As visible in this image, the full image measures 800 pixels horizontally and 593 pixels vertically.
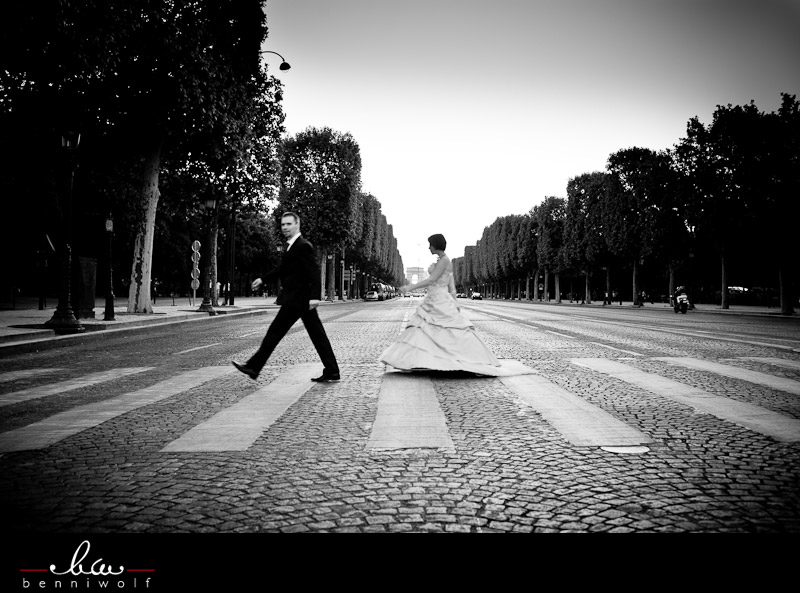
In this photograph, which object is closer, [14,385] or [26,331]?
[14,385]

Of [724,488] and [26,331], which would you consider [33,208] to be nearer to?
[26,331]

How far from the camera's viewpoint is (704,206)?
119 feet

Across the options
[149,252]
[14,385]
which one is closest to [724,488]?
[14,385]

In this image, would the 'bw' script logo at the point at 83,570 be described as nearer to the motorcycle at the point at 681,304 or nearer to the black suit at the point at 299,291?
the black suit at the point at 299,291

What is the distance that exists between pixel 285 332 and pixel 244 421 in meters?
1.95

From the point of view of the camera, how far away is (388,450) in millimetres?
4117

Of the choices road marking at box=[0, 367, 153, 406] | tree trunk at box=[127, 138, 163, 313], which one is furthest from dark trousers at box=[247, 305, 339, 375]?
tree trunk at box=[127, 138, 163, 313]

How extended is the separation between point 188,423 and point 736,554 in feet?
13.2

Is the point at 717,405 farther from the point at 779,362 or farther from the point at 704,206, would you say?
the point at 704,206

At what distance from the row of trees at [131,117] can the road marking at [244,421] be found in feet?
32.3

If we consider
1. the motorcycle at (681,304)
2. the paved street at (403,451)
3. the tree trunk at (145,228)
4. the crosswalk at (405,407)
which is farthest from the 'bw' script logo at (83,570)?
the motorcycle at (681,304)

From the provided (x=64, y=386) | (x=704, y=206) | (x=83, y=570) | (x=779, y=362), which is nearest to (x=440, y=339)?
(x=64, y=386)

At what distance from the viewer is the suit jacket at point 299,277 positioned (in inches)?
278

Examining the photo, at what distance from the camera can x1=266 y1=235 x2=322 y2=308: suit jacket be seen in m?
7.07
